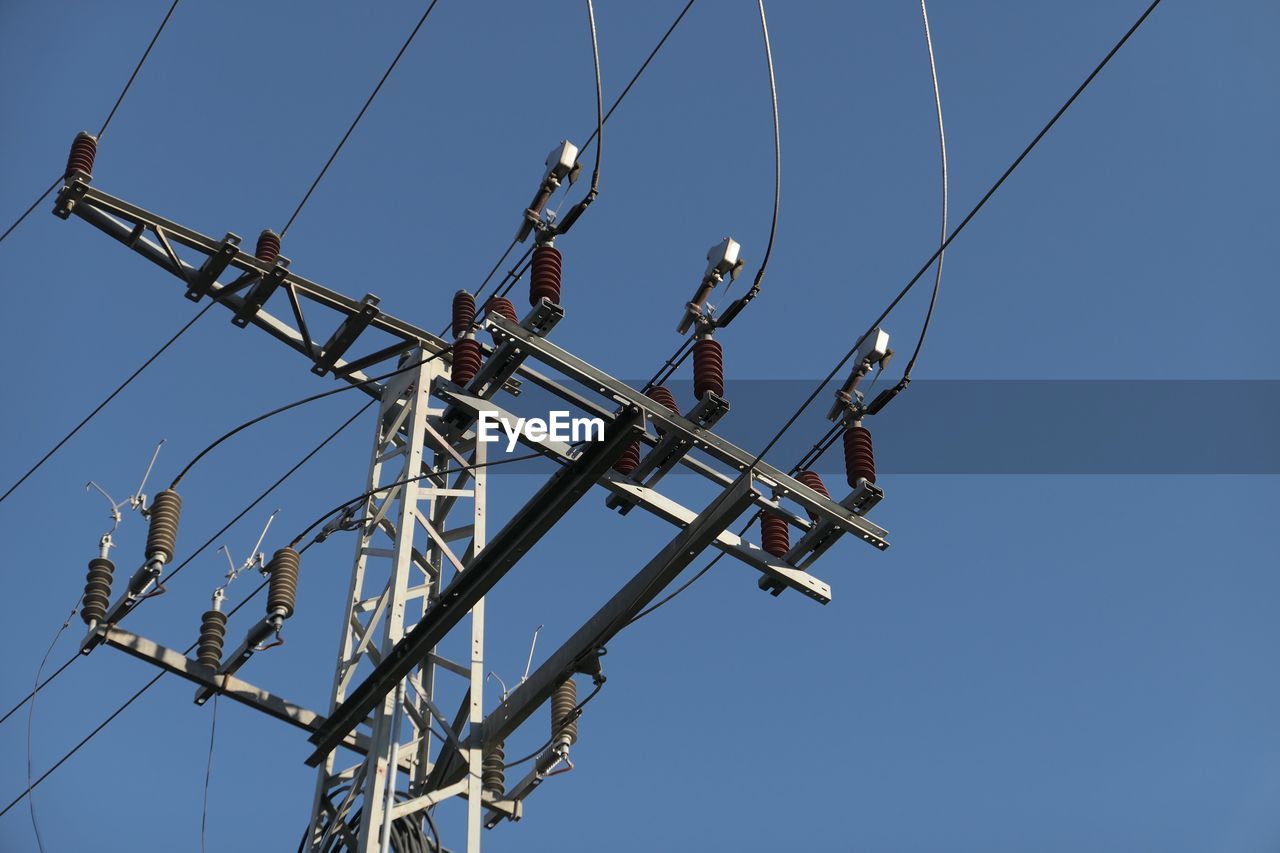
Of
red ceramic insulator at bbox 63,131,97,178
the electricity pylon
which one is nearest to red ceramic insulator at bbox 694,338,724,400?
the electricity pylon

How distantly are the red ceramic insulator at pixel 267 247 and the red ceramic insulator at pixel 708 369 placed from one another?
3868mm

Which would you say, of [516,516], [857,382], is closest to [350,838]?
[516,516]

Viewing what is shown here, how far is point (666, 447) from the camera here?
11.3 meters

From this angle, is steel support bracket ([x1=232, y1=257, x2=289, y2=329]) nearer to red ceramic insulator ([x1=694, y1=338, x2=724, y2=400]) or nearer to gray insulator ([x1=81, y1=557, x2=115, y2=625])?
gray insulator ([x1=81, y1=557, x2=115, y2=625])

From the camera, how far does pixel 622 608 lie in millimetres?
11234

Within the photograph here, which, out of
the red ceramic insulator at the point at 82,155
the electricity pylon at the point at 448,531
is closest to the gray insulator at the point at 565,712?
the electricity pylon at the point at 448,531

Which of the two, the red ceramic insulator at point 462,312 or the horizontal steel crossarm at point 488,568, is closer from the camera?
the horizontal steel crossarm at point 488,568

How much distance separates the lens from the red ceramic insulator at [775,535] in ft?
38.8

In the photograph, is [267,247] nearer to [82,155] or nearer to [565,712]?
[82,155]

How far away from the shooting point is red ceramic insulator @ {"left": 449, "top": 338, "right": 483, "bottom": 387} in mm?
11688

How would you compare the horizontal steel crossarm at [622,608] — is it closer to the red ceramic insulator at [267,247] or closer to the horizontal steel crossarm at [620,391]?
the horizontal steel crossarm at [620,391]

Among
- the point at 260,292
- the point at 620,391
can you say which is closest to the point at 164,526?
the point at 260,292

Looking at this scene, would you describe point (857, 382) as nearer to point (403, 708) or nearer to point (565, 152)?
point (565, 152)

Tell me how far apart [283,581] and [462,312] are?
8.11 ft
